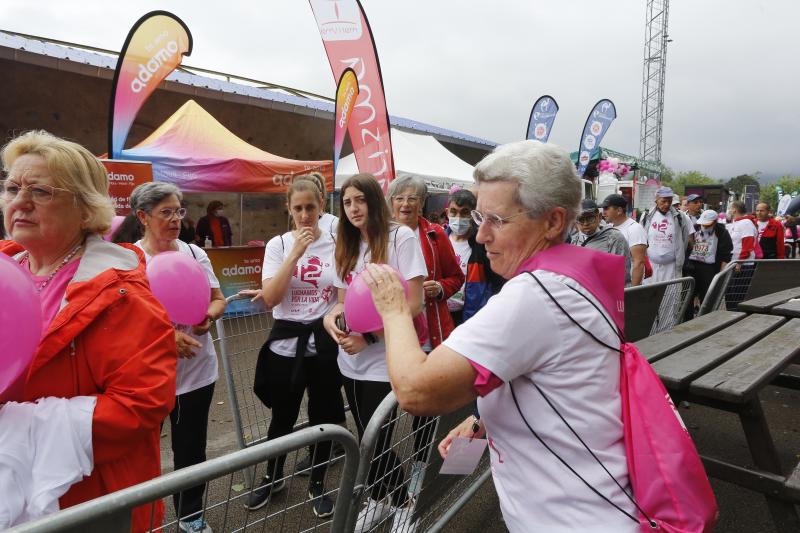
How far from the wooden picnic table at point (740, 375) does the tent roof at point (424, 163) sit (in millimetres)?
8574

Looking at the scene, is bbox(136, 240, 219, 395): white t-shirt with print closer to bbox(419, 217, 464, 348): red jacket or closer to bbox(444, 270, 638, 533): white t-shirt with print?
bbox(419, 217, 464, 348): red jacket

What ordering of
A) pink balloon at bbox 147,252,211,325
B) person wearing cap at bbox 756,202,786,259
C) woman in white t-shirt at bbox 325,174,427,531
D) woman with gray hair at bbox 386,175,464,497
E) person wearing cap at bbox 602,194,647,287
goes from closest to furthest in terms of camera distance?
pink balloon at bbox 147,252,211,325
woman in white t-shirt at bbox 325,174,427,531
woman with gray hair at bbox 386,175,464,497
person wearing cap at bbox 602,194,647,287
person wearing cap at bbox 756,202,786,259

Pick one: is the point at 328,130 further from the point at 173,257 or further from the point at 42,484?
the point at 42,484

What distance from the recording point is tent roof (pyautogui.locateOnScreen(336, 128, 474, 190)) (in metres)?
12.3

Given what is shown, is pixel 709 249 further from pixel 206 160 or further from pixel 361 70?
pixel 206 160

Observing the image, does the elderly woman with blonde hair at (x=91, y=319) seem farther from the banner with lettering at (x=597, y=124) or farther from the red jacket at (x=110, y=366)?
the banner with lettering at (x=597, y=124)

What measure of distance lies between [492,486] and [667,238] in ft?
16.6

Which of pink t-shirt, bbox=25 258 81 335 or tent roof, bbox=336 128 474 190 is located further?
tent roof, bbox=336 128 474 190

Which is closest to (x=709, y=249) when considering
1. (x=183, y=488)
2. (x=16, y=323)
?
(x=183, y=488)

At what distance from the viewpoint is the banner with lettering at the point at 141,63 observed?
688 cm

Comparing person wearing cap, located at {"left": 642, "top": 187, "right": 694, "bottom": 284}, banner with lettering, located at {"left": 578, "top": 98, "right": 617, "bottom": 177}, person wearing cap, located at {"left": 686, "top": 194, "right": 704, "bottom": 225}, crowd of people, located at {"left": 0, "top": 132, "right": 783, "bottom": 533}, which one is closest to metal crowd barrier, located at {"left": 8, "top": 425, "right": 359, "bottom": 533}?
crowd of people, located at {"left": 0, "top": 132, "right": 783, "bottom": 533}

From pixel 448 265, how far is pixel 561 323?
217 centimetres

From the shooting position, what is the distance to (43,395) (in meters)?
1.37

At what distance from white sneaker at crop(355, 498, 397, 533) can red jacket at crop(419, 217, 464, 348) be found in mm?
1090
